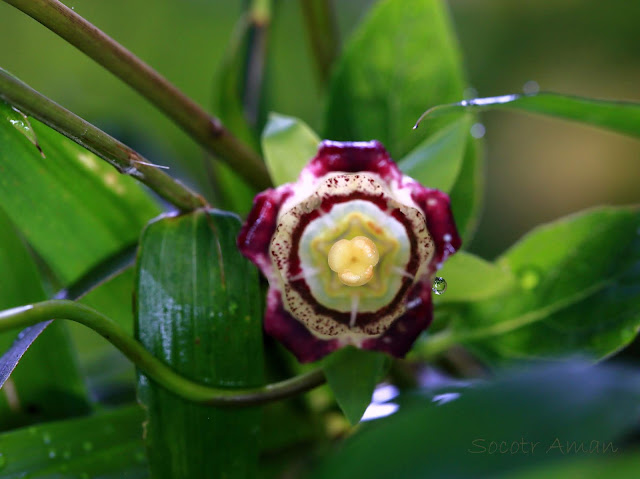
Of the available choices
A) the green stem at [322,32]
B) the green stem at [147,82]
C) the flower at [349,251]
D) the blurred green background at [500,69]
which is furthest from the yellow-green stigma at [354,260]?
the blurred green background at [500,69]

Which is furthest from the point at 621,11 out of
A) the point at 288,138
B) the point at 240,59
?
the point at 288,138

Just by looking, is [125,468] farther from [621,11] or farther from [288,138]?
[621,11]

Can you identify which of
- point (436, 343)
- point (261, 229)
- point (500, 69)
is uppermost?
point (500, 69)

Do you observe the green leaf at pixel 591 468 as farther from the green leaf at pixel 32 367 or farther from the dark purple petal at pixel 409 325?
the green leaf at pixel 32 367

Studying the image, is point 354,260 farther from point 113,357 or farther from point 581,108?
point 113,357

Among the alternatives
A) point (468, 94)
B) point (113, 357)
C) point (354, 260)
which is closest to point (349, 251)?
point (354, 260)

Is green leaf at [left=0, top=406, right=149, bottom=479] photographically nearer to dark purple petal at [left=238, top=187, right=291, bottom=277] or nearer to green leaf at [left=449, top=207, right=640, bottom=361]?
dark purple petal at [left=238, top=187, right=291, bottom=277]
